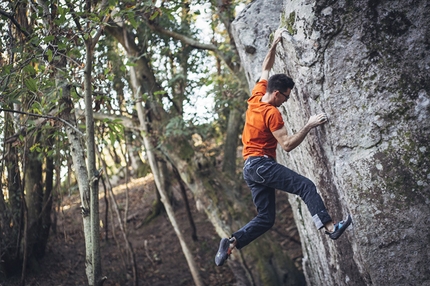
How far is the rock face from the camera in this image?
4.77 meters

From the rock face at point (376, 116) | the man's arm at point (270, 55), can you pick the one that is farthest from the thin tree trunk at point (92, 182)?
the rock face at point (376, 116)

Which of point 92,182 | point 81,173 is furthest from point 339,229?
point 81,173

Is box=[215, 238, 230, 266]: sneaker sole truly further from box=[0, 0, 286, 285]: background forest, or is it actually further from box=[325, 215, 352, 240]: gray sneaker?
box=[0, 0, 286, 285]: background forest

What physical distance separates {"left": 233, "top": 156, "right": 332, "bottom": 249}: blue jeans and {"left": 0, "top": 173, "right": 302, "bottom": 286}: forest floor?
553cm

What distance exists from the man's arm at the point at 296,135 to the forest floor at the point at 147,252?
6483mm

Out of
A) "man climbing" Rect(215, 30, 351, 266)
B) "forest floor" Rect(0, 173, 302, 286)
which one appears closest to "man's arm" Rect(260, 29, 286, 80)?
"man climbing" Rect(215, 30, 351, 266)

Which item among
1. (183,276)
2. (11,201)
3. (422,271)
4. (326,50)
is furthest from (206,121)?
(422,271)

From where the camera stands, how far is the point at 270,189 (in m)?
5.75

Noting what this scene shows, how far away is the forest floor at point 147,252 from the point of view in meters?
11.4

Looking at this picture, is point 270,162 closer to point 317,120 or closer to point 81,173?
point 317,120

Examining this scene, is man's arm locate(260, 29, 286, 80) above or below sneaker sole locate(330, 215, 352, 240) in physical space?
above

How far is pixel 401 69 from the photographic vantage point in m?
4.89

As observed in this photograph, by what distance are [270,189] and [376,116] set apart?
5.23 feet

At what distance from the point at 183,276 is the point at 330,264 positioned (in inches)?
241
